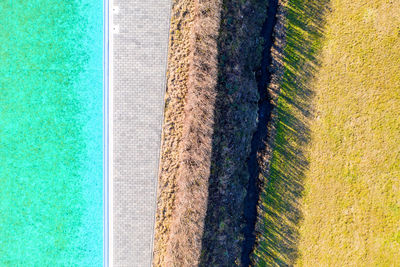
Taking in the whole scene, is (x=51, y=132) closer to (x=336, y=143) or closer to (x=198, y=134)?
(x=198, y=134)

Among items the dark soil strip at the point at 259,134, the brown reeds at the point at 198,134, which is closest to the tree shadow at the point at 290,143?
the dark soil strip at the point at 259,134

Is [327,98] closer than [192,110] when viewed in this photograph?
No

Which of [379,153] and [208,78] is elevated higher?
[208,78]

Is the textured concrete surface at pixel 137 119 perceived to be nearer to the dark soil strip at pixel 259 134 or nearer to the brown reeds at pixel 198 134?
the brown reeds at pixel 198 134

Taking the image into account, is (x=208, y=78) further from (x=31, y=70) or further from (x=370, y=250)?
(x=370, y=250)

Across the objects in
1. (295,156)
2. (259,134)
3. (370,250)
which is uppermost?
(259,134)

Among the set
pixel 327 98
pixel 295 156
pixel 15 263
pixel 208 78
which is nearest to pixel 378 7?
pixel 327 98
